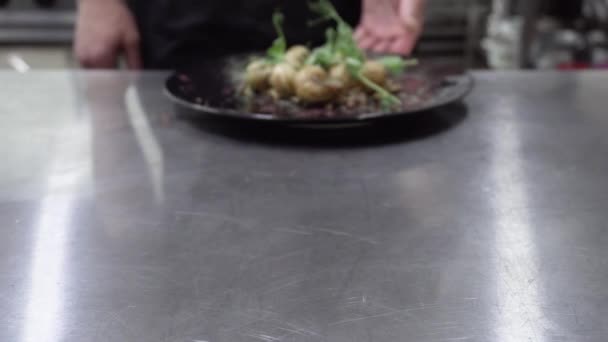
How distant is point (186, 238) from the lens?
20.8 inches

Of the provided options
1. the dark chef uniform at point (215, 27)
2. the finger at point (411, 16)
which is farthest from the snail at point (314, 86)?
the dark chef uniform at point (215, 27)

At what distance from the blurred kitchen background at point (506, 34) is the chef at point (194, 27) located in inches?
32.8

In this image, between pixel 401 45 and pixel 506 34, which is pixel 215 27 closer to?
pixel 401 45

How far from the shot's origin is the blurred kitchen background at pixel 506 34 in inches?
84.0

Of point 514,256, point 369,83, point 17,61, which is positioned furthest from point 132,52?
point 17,61

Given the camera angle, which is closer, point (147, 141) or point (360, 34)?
point (147, 141)

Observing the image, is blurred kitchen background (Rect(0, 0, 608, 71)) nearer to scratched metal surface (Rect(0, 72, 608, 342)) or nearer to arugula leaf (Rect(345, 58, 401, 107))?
arugula leaf (Rect(345, 58, 401, 107))

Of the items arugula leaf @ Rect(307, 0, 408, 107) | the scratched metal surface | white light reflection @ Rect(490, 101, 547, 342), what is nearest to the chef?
arugula leaf @ Rect(307, 0, 408, 107)

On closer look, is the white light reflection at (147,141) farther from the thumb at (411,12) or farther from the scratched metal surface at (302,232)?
the thumb at (411,12)

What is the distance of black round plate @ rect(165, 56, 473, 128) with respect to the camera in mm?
749

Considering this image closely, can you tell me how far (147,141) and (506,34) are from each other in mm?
1960

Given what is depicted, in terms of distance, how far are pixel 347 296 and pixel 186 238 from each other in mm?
163

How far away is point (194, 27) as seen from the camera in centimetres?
140

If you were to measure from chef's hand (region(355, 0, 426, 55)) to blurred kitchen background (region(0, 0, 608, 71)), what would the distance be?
0.79m
